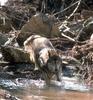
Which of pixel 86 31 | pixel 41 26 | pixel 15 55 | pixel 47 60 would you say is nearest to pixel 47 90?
pixel 47 60

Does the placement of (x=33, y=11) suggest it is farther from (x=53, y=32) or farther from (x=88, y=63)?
(x=88, y=63)

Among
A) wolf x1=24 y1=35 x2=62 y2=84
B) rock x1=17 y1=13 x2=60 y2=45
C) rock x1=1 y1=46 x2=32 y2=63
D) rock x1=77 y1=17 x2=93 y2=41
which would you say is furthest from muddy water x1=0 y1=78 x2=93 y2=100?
rock x1=77 y1=17 x2=93 y2=41

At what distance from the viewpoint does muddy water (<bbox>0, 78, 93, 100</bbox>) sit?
24.7 feet

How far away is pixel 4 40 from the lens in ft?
35.8

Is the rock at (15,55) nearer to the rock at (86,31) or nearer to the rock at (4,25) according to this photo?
the rock at (86,31)

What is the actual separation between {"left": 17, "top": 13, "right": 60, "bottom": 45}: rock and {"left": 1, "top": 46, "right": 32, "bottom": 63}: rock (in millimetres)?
1157

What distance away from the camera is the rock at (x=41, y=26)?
11.3 metres

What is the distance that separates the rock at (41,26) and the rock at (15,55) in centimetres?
116

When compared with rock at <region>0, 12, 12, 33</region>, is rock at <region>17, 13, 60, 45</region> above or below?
below

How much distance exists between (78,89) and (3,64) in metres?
2.25

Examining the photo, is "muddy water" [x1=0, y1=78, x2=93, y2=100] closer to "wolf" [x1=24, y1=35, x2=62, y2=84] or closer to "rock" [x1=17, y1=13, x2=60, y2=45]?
"wolf" [x1=24, y1=35, x2=62, y2=84]

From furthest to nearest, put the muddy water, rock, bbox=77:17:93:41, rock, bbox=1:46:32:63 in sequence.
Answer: rock, bbox=77:17:93:41
rock, bbox=1:46:32:63
the muddy water

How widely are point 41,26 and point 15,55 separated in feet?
5.86

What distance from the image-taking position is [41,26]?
11523 millimetres
